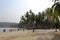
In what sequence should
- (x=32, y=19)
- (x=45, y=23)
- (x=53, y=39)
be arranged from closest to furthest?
(x=53, y=39)
(x=32, y=19)
(x=45, y=23)

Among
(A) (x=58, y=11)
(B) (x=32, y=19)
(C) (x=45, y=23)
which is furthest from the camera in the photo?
(C) (x=45, y=23)

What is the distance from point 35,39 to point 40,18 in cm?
5128

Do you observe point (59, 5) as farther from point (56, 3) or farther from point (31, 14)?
point (31, 14)

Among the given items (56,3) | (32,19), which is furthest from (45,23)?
(56,3)

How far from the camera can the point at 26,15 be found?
2955 inches

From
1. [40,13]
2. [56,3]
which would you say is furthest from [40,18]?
[56,3]

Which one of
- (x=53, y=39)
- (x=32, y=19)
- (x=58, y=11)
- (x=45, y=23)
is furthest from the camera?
(x=45, y=23)

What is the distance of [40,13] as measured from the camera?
73.4 meters

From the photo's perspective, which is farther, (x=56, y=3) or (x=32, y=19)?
(x=32, y=19)

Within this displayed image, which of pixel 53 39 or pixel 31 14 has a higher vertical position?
pixel 31 14

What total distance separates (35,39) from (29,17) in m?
48.2

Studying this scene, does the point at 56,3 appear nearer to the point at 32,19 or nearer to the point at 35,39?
the point at 35,39

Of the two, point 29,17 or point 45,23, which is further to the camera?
point 45,23

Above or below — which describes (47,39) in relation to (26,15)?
below
